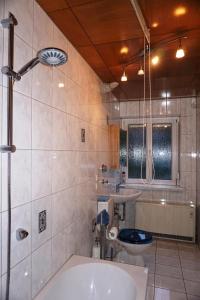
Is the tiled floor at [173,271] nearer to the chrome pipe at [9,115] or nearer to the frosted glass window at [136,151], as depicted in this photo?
the frosted glass window at [136,151]

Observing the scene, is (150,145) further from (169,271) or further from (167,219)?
(169,271)

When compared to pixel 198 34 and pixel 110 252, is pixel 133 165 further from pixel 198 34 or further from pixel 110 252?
pixel 198 34

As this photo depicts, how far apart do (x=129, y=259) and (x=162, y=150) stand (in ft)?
5.36

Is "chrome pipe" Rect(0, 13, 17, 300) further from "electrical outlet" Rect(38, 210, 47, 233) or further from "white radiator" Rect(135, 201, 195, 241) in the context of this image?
"white radiator" Rect(135, 201, 195, 241)

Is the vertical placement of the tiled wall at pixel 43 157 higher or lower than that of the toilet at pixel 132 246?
higher

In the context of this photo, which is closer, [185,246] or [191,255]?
[191,255]

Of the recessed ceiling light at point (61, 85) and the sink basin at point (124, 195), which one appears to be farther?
the sink basin at point (124, 195)

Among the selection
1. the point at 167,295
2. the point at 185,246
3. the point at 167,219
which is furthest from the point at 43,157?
the point at 185,246

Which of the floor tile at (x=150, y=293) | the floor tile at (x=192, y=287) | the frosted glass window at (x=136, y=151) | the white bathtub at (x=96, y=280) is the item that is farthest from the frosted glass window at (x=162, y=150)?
the white bathtub at (x=96, y=280)

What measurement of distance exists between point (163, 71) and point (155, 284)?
244 cm

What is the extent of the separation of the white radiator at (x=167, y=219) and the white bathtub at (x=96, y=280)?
5.67 ft

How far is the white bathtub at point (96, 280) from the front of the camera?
149 centimetres

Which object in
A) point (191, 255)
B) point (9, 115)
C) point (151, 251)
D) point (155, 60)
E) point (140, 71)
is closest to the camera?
point (9, 115)

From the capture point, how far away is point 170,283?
2.33 metres
